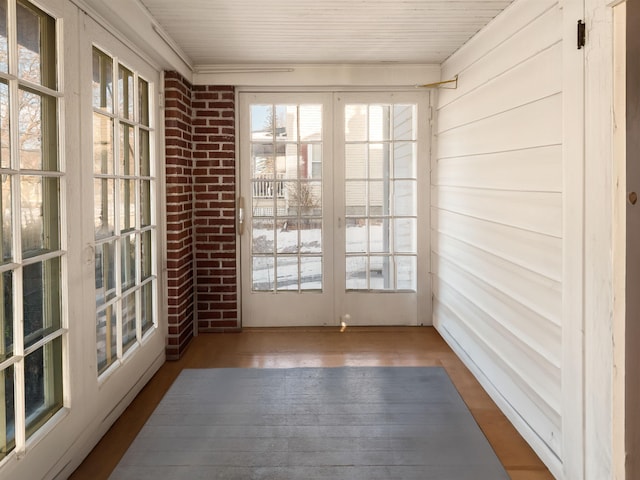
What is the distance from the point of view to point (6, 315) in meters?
1.89

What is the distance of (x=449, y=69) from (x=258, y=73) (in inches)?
62.8

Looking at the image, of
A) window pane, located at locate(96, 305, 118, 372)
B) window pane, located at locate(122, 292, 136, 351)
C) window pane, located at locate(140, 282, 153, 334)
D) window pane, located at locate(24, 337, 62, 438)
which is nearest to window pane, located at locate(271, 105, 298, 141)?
window pane, located at locate(140, 282, 153, 334)

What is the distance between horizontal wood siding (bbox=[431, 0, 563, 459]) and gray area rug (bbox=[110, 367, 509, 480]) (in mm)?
359

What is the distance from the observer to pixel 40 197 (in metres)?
2.15

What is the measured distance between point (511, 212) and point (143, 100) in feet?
8.16

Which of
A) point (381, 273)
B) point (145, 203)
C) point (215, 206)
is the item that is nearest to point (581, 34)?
point (145, 203)

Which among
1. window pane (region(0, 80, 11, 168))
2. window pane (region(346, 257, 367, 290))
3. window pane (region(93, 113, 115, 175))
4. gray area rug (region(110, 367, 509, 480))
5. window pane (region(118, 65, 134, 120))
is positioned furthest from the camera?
window pane (region(346, 257, 367, 290))

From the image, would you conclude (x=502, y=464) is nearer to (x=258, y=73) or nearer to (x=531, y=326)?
(x=531, y=326)

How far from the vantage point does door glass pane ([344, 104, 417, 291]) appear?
4637 millimetres

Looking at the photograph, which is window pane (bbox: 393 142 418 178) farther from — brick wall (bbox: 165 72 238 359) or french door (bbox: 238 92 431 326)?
brick wall (bbox: 165 72 238 359)

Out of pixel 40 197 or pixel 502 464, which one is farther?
pixel 502 464

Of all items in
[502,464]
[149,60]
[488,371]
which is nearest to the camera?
[502,464]

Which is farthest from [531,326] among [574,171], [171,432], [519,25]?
[171,432]

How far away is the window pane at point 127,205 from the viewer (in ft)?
10.1
